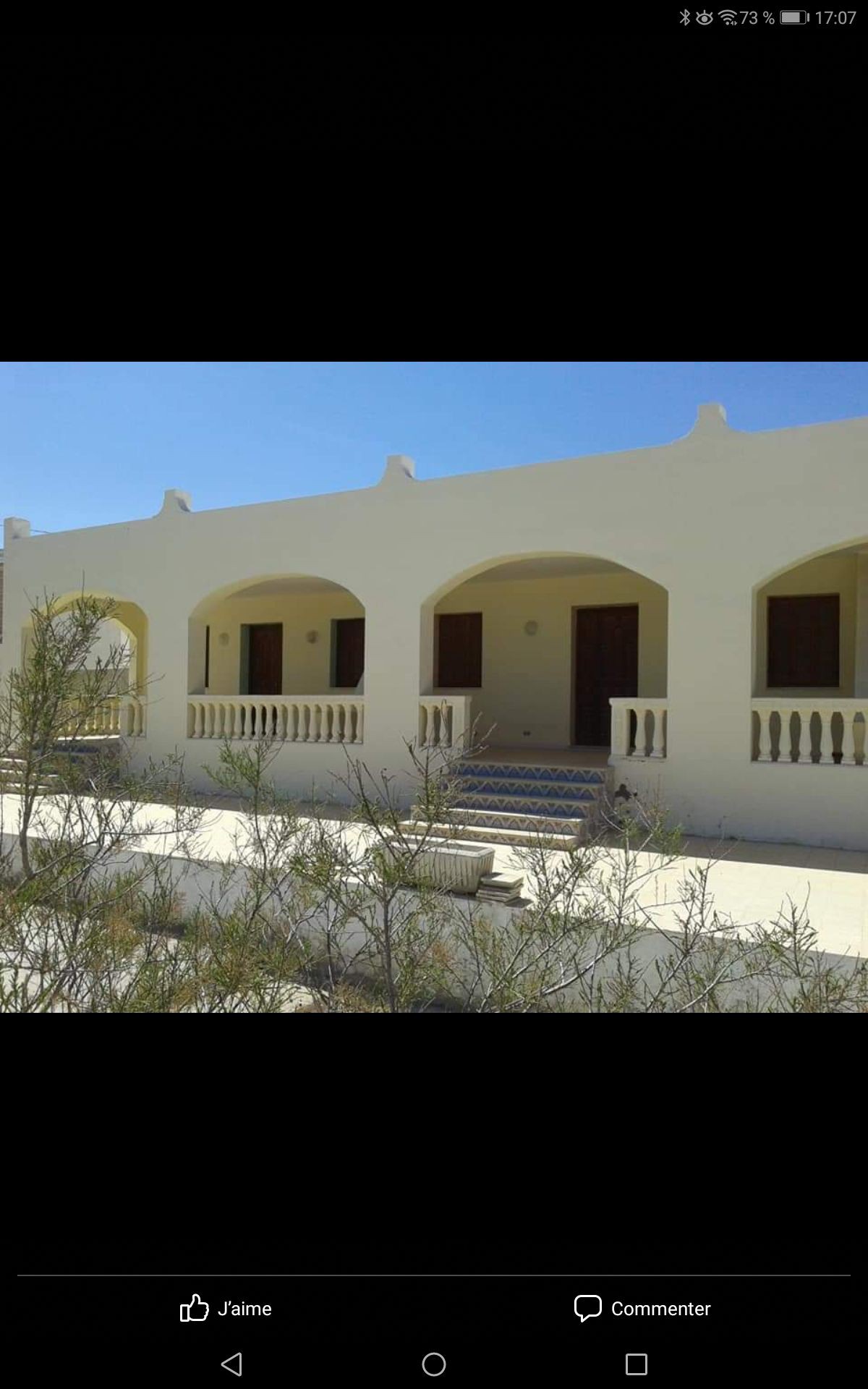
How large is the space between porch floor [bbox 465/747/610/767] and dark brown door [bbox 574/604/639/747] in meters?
0.40

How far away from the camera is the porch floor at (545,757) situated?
7.96 metres

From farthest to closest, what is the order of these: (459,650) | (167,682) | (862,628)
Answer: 1. (459,650)
2. (167,682)
3. (862,628)

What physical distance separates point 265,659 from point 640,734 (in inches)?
297

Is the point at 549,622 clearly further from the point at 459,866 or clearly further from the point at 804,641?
the point at 459,866

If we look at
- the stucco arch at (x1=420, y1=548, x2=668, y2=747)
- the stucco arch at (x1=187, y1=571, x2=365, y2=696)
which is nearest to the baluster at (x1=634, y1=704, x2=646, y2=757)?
the stucco arch at (x1=420, y1=548, x2=668, y2=747)

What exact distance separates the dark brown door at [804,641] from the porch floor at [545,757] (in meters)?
2.34

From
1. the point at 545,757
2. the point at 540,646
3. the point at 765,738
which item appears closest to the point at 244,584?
the point at 540,646

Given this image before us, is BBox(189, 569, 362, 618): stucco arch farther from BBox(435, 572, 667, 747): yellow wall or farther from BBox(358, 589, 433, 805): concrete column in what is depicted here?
BBox(435, 572, 667, 747): yellow wall

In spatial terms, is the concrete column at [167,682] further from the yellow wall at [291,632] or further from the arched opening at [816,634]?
the arched opening at [816,634]
